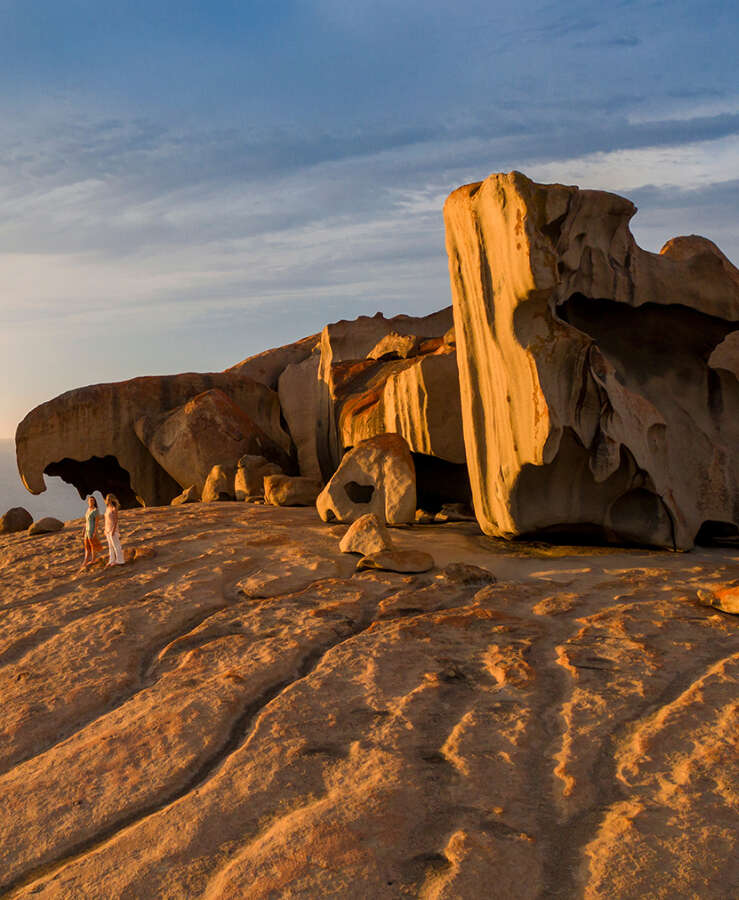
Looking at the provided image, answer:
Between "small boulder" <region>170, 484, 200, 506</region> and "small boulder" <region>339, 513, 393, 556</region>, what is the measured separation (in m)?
4.98

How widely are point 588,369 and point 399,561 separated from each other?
2.25 metres

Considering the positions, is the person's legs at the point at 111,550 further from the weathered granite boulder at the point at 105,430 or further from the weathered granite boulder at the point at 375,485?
the weathered granite boulder at the point at 105,430

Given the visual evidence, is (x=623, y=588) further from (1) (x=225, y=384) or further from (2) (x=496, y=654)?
(1) (x=225, y=384)

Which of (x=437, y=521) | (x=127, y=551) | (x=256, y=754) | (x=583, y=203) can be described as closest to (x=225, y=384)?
(x=437, y=521)

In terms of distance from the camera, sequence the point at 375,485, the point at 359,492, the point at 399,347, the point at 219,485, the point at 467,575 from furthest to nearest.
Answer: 1. the point at 399,347
2. the point at 219,485
3. the point at 359,492
4. the point at 375,485
5. the point at 467,575

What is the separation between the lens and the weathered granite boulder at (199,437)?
12.0 m

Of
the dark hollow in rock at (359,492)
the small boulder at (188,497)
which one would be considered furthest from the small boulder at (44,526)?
the dark hollow in rock at (359,492)

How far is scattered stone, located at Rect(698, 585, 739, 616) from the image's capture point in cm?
470

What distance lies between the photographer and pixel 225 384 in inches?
550

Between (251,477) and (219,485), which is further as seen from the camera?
(219,485)

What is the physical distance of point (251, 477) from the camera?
10.6 m

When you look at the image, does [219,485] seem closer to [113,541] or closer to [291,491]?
[291,491]

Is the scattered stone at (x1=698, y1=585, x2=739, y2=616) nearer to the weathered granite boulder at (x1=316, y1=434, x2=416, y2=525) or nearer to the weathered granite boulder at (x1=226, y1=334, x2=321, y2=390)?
the weathered granite boulder at (x1=316, y1=434, x2=416, y2=525)

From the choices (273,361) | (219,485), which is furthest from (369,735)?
(273,361)
